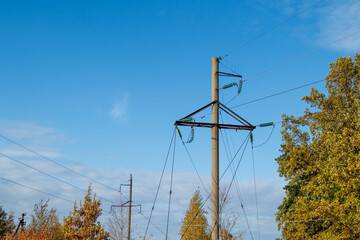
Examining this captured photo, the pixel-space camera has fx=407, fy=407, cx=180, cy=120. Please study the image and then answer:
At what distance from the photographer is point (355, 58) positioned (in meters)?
30.2

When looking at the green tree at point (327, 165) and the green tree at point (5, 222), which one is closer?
the green tree at point (327, 165)

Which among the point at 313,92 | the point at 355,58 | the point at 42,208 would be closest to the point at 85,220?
the point at 42,208

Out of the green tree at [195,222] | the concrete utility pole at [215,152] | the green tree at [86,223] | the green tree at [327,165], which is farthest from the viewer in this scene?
the green tree at [195,222]

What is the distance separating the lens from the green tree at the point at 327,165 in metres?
24.3

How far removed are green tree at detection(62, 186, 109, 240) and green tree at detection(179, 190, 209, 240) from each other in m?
11.9

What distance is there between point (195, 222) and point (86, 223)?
631 inches

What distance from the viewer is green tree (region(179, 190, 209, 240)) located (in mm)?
48219

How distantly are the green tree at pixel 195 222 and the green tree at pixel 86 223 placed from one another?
11870 millimetres

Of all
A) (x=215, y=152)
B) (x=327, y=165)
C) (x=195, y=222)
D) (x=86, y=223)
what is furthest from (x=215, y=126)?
(x=195, y=222)

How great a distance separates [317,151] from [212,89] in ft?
56.3

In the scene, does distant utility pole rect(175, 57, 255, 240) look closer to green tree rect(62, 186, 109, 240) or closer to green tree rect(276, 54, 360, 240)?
green tree rect(276, 54, 360, 240)

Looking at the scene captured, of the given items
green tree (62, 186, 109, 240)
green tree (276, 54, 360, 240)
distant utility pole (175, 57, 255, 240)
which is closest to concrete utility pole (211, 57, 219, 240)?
distant utility pole (175, 57, 255, 240)

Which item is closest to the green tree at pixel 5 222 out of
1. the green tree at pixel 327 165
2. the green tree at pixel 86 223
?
the green tree at pixel 86 223

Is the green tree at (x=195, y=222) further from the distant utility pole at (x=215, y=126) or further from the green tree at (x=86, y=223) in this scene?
the distant utility pole at (x=215, y=126)
